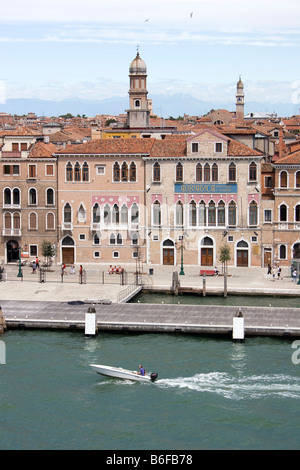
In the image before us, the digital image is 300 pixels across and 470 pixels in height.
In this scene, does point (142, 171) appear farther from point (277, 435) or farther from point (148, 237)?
point (277, 435)

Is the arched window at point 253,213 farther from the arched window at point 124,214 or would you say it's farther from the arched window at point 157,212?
the arched window at point 124,214

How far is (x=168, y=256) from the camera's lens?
60.6 m

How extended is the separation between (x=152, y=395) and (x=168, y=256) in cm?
2678

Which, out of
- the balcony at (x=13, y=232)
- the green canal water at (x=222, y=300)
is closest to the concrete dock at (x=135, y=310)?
the green canal water at (x=222, y=300)

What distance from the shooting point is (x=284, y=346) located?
136 ft

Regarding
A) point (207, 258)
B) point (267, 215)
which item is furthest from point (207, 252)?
point (267, 215)

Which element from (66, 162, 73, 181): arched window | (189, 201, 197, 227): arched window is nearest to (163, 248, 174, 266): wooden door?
(189, 201, 197, 227): arched window

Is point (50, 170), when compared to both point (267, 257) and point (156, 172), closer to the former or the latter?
point (156, 172)

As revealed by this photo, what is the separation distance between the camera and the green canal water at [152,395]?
99.2 ft

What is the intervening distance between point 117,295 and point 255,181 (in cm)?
1440

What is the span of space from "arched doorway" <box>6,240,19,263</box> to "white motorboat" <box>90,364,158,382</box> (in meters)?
27.1

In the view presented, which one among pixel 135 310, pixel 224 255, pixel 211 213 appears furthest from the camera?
pixel 211 213

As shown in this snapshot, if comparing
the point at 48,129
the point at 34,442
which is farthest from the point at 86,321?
the point at 48,129

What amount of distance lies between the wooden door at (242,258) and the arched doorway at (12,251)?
15.8 metres
